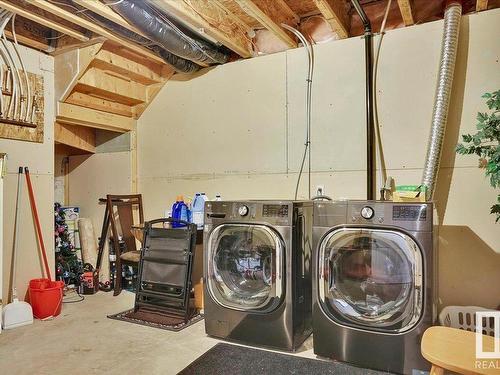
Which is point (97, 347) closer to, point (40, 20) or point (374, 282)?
point (374, 282)

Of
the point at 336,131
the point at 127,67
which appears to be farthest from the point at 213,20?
the point at 336,131

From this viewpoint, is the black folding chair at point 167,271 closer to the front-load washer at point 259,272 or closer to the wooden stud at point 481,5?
the front-load washer at point 259,272

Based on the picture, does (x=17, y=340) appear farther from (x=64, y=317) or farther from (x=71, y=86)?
(x=71, y=86)

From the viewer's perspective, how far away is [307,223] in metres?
2.54

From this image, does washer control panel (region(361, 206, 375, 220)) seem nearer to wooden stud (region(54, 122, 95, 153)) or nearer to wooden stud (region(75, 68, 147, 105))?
wooden stud (region(75, 68, 147, 105))

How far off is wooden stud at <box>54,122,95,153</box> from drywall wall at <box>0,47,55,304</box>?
2.12ft

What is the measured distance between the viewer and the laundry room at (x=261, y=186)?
215 cm

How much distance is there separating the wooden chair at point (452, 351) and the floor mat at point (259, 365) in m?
0.61

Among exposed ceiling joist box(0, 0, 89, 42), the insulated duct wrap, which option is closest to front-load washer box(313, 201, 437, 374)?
the insulated duct wrap

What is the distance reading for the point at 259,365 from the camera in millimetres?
2176

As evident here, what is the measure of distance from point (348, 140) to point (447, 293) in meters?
1.40

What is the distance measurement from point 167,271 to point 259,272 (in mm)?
940

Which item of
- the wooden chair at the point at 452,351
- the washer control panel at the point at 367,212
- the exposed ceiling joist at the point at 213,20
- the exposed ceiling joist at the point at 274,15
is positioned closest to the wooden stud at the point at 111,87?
the exposed ceiling joist at the point at 213,20

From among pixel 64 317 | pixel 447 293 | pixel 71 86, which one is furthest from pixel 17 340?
pixel 447 293
